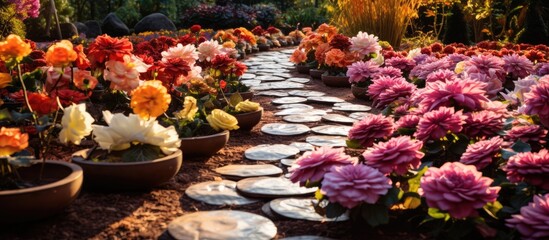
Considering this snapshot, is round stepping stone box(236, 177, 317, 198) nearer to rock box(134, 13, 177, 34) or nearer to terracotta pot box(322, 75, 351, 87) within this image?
terracotta pot box(322, 75, 351, 87)

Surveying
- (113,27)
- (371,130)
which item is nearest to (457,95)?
(371,130)

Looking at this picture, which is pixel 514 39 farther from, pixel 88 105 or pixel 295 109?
pixel 88 105

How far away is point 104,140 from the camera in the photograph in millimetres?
2289

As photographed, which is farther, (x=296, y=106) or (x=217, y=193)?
(x=296, y=106)

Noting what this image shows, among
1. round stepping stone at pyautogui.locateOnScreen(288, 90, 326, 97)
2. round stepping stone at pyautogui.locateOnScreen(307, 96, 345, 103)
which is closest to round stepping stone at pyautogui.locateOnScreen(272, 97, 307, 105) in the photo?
round stepping stone at pyautogui.locateOnScreen(307, 96, 345, 103)

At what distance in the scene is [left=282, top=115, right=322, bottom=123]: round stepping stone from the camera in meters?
4.11

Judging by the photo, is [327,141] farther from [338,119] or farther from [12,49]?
[12,49]

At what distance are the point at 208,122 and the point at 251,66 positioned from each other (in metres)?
4.83

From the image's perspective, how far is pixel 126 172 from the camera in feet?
7.37

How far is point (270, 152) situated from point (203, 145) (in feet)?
1.39

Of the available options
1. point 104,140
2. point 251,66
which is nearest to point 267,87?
point 251,66

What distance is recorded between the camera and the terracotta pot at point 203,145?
288 centimetres

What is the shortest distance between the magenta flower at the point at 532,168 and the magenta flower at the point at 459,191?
173 mm

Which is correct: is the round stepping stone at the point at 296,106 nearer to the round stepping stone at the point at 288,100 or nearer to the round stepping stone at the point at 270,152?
the round stepping stone at the point at 288,100
